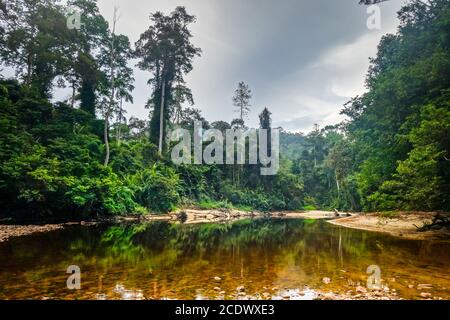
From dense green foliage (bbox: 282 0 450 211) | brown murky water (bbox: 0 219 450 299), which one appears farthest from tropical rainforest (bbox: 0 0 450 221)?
brown murky water (bbox: 0 219 450 299)

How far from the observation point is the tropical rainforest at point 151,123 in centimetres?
1466

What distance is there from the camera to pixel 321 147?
73.1 metres

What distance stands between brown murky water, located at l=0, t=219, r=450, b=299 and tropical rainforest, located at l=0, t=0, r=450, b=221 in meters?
5.46

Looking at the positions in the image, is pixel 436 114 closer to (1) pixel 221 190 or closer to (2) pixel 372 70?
(2) pixel 372 70

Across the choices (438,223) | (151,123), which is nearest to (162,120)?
(151,123)

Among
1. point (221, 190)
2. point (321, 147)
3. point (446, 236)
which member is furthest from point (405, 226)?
point (321, 147)

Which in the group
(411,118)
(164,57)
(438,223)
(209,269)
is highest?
(164,57)

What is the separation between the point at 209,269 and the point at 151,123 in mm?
30758

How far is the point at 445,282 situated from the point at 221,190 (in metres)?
37.1

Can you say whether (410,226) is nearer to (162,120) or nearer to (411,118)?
(411,118)

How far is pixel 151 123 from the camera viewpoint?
36438mm

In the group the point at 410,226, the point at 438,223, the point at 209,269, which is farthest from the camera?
the point at 410,226

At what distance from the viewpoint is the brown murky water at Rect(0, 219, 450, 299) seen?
18.6ft

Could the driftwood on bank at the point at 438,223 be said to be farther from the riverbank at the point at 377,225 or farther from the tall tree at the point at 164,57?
the tall tree at the point at 164,57
